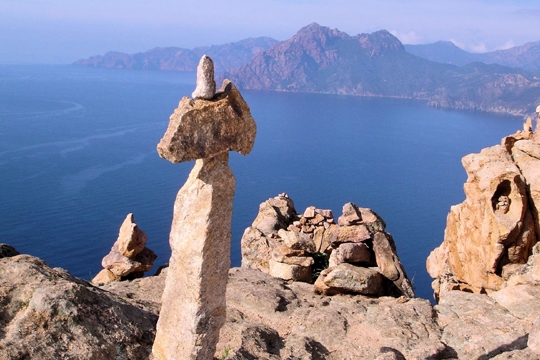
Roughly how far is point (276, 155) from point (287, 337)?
382ft

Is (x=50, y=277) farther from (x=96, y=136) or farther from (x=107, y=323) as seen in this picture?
(x=96, y=136)

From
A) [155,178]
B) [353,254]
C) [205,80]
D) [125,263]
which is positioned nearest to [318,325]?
[353,254]

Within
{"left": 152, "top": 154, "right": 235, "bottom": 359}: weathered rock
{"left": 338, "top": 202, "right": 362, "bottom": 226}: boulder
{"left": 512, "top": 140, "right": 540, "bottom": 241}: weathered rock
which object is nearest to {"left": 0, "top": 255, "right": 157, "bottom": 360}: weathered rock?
{"left": 152, "top": 154, "right": 235, "bottom": 359}: weathered rock

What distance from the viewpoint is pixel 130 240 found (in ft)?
66.4

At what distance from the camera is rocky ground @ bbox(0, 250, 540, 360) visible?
10094mm

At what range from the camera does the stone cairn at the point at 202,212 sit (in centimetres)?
882

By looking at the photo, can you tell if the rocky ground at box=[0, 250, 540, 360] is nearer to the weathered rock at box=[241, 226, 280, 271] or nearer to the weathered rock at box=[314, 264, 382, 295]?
the weathered rock at box=[314, 264, 382, 295]

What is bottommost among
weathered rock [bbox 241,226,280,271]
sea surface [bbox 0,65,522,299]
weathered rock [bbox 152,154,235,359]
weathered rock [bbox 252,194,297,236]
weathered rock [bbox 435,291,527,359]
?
sea surface [bbox 0,65,522,299]

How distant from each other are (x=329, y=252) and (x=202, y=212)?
16.6m

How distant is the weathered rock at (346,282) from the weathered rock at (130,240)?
289 inches

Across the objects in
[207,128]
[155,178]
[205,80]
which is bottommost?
[155,178]

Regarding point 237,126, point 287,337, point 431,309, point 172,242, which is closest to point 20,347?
point 172,242

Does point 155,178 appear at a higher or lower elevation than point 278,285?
lower

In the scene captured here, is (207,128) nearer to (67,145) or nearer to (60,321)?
(60,321)
